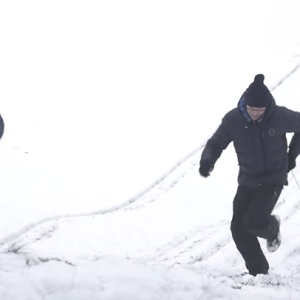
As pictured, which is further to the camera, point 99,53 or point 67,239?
point 99,53

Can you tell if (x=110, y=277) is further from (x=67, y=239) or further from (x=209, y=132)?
(x=209, y=132)

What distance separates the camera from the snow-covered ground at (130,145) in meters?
4.15

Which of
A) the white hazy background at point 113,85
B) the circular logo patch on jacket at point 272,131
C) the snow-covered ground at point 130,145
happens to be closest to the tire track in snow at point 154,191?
the snow-covered ground at point 130,145

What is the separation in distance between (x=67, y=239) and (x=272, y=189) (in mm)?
3156

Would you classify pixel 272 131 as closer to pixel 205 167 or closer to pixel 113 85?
pixel 205 167

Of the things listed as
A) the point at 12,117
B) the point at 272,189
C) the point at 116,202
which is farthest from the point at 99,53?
the point at 272,189

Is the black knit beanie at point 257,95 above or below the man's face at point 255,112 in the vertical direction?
above

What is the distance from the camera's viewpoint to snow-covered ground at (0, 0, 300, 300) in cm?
415

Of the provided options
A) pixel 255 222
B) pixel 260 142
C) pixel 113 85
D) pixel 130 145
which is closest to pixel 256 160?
pixel 260 142

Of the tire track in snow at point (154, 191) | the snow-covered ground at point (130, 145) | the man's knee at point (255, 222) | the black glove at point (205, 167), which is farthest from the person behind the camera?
the tire track in snow at point (154, 191)

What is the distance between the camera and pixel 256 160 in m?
4.82

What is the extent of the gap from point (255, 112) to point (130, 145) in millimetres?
5884

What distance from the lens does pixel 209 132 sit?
1062 centimetres

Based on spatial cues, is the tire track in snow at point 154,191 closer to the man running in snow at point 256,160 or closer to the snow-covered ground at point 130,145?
the snow-covered ground at point 130,145
